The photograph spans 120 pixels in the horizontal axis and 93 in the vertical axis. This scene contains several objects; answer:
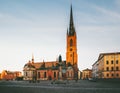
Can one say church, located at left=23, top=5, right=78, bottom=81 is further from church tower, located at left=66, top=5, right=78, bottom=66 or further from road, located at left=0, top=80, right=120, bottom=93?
road, located at left=0, top=80, right=120, bottom=93

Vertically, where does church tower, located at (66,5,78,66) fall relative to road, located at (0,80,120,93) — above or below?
above

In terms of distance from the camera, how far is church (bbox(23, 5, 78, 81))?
493 feet

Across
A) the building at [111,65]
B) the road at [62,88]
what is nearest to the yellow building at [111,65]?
the building at [111,65]

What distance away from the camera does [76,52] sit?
152 metres

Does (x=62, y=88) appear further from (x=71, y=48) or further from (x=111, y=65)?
(x=71, y=48)

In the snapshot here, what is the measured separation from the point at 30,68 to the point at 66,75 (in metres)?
31.6

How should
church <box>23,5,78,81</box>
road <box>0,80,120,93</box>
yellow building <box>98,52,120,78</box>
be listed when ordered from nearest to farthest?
1. road <box>0,80,120,93</box>
2. yellow building <box>98,52,120,78</box>
3. church <box>23,5,78,81</box>

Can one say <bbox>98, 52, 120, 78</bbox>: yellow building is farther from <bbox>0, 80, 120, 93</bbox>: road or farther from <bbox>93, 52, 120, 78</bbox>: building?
<bbox>0, 80, 120, 93</bbox>: road

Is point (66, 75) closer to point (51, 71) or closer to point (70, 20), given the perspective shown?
point (51, 71)

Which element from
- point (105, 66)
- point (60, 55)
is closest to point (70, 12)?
point (60, 55)

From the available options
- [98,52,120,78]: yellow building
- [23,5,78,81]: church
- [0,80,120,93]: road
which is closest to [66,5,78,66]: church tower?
[23,5,78,81]: church

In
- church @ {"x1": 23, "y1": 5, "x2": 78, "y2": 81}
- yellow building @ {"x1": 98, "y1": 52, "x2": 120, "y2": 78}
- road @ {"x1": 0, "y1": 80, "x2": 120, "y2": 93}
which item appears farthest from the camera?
church @ {"x1": 23, "y1": 5, "x2": 78, "y2": 81}

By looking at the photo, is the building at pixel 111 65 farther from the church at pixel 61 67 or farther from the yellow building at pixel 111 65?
the church at pixel 61 67

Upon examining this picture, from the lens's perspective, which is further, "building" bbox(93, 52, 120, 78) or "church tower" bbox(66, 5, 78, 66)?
"church tower" bbox(66, 5, 78, 66)
